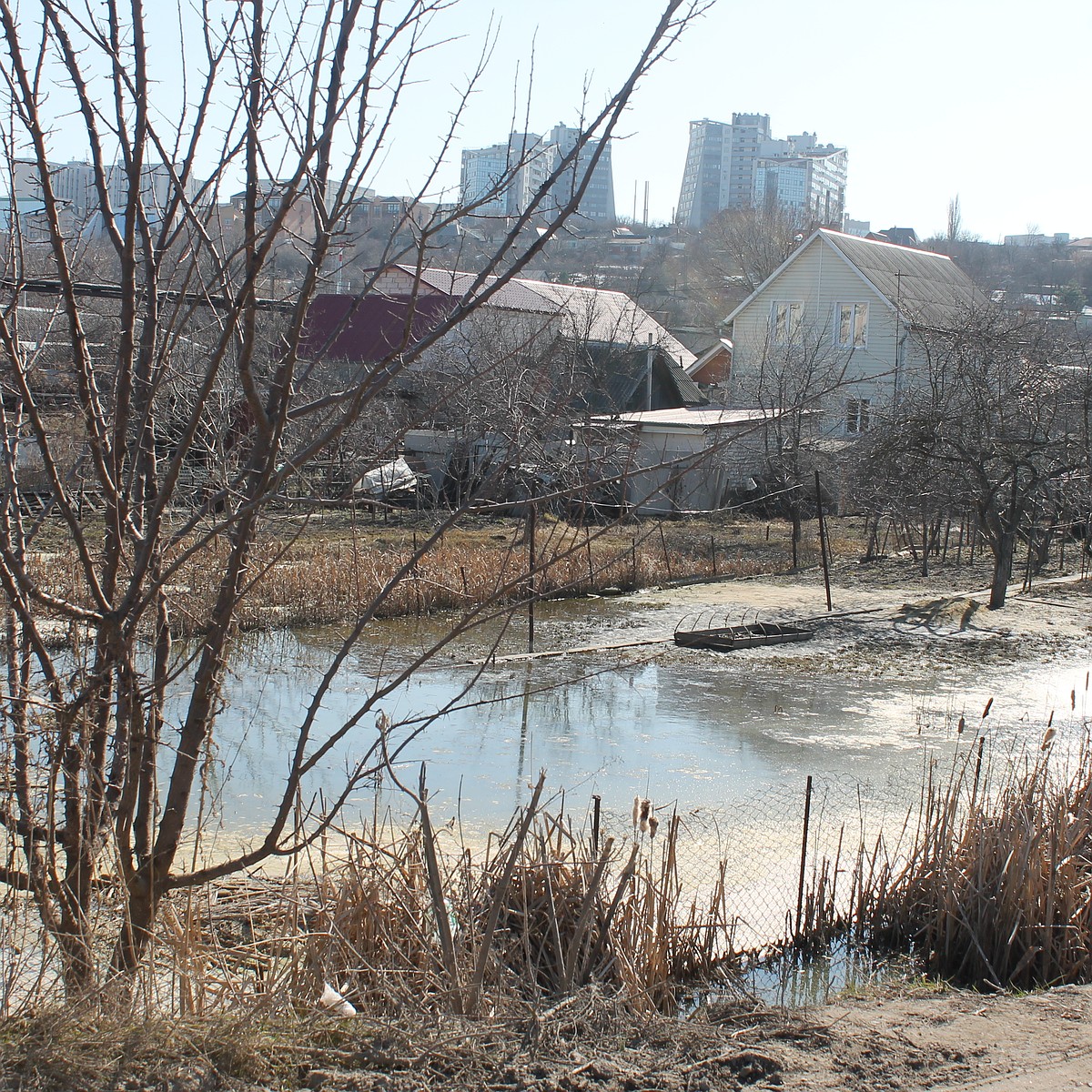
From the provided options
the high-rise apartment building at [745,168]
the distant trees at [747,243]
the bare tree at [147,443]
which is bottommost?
the bare tree at [147,443]

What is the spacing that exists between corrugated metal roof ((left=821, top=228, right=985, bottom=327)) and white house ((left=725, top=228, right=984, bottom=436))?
4 centimetres

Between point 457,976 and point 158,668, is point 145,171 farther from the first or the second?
point 457,976

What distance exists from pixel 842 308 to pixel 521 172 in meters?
33.0

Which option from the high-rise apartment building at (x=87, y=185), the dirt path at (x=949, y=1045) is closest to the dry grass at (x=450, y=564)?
the dirt path at (x=949, y=1045)

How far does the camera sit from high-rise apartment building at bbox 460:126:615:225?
302 cm

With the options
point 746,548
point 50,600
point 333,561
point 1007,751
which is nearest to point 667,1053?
point 50,600

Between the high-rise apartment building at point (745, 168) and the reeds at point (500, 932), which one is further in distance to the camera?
the high-rise apartment building at point (745, 168)

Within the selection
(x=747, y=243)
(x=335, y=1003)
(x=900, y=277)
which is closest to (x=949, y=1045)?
(x=335, y=1003)

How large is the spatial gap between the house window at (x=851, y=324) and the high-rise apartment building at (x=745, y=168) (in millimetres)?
107895

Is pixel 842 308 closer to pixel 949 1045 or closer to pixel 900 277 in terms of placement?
pixel 900 277

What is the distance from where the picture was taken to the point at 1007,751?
1003 centimetres

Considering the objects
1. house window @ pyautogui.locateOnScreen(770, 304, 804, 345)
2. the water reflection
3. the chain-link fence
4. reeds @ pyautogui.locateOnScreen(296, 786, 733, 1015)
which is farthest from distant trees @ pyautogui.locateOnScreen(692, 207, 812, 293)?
reeds @ pyautogui.locateOnScreen(296, 786, 733, 1015)

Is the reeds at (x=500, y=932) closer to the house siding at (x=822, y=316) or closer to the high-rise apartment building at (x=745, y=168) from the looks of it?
the house siding at (x=822, y=316)

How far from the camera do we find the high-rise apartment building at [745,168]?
148750 mm
